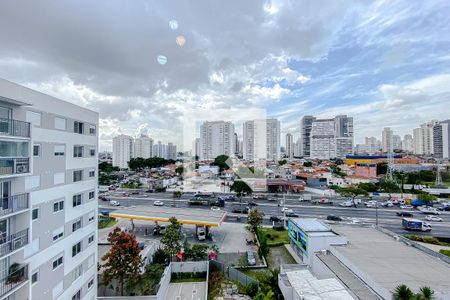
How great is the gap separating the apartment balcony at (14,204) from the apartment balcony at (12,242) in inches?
19.6

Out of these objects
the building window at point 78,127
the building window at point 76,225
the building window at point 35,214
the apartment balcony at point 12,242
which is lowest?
the building window at point 76,225

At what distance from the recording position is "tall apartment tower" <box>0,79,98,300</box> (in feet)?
17.1

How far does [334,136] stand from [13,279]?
292ft

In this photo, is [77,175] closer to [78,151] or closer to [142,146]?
[78,151]

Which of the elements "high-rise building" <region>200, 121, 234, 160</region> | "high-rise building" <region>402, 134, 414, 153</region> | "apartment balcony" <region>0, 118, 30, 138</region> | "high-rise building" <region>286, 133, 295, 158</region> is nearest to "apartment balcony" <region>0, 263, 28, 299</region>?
"apartment balcony" <region>0, 118, 30, 138</region>

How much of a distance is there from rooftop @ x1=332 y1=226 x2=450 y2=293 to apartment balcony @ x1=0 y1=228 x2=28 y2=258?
32.9ft

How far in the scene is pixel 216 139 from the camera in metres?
64.8

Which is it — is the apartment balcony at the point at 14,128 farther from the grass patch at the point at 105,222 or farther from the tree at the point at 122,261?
the grass patch at the point at 105,222

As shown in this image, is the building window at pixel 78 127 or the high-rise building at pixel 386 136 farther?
the high-rise building at pixel 386 136

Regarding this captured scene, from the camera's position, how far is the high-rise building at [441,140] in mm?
68125

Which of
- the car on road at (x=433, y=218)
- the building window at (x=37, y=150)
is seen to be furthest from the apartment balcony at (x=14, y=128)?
the car on road at (x=433, y=218)

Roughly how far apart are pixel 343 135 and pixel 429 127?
2457 centimetres

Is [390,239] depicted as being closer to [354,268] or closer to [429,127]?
[354,268]

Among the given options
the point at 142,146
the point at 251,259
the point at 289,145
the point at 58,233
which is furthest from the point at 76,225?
the point at 289,145
